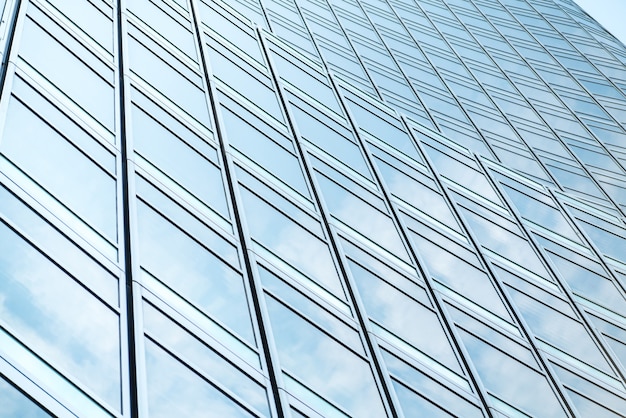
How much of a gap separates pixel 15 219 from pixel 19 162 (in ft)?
4.23

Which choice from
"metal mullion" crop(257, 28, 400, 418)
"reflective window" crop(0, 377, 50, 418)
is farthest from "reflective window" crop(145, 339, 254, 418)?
"metal mullion" crop(257, 28, 400, 418)

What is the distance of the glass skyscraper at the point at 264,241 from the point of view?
8477mm

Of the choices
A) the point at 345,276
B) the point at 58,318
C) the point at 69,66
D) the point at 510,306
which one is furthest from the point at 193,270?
the point at 510,306

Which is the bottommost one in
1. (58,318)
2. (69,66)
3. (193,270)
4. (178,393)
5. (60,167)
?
(178,393)

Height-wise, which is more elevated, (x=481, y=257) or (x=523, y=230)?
(x=481, y=257)

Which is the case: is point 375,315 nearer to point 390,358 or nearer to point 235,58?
point 390,358

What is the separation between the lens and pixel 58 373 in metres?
7.31

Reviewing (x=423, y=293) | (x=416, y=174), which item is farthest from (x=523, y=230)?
(x=423, y=293)

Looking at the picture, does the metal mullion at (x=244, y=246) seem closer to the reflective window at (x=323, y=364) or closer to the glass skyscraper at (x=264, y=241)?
the glass skyscraper at (x=264, y=241)

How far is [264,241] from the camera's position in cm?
1310

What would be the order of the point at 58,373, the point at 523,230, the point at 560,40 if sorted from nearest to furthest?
the point at 58,373
the point at 523,230
the point at 560,40

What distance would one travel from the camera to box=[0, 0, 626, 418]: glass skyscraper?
848cm

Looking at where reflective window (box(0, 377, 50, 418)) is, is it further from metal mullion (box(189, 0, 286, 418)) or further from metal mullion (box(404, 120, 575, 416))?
metal mullion (box(404, 120, 575, 416))

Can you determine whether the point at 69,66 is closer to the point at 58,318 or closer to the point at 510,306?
the point at 58,318
